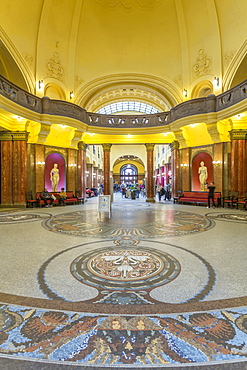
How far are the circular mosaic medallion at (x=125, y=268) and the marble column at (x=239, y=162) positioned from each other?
9795mm

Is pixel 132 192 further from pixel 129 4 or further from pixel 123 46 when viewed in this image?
pixel 129 4

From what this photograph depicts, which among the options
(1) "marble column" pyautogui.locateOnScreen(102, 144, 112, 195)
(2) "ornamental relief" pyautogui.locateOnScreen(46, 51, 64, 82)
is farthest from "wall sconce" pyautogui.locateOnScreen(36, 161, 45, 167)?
(2) "ornamental relief" pyautogui.locateOnScreen(46, 51, 64, 82)

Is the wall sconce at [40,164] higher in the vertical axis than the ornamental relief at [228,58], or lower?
lower

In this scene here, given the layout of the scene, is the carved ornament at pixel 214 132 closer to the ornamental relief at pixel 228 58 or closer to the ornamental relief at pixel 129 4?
the ornamental relief at pixel 228 58

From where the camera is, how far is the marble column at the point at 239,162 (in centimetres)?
1110

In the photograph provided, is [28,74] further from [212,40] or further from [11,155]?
[212,40]

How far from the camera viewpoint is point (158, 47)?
14.6 metres

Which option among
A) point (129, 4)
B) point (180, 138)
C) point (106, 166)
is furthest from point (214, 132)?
point (129, 4)

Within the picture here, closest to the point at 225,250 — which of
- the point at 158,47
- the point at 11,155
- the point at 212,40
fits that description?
the point at 11,155

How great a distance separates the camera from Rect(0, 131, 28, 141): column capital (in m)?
11.4

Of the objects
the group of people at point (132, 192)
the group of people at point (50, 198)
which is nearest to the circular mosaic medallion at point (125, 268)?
the group of people at point (50, 198)

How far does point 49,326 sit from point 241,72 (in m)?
14.9

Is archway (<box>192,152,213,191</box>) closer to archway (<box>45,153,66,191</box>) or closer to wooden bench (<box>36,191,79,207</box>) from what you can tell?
wooden bench (<box>36,191,79,207</box>)

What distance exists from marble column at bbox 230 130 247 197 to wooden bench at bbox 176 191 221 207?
3.43 feet
